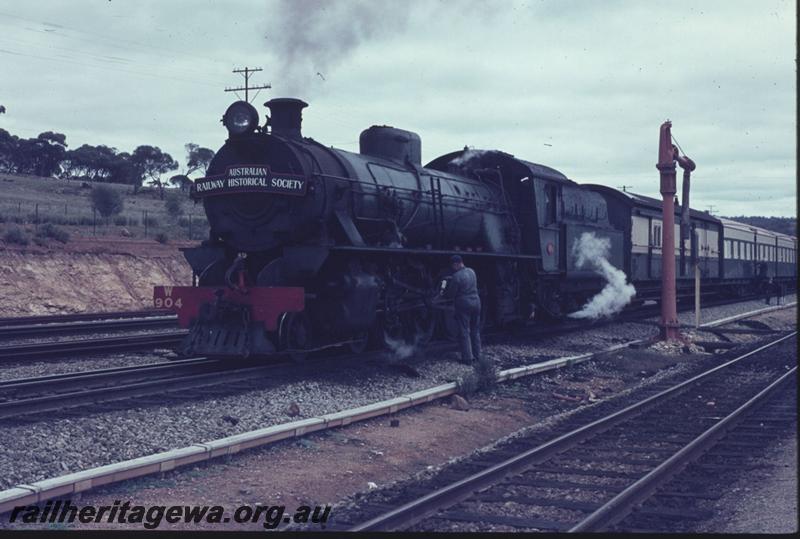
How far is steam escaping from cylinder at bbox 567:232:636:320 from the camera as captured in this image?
65.6ft

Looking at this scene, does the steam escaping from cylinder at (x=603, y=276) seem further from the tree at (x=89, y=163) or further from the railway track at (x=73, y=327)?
the tree at (x=89, y=163)

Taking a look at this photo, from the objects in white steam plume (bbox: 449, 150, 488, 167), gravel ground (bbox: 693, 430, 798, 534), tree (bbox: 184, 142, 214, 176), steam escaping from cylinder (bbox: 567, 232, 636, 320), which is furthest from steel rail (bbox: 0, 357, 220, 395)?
tree (bbox: 184, 142, 214, 176)

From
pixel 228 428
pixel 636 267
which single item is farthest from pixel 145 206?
pixel 228 428

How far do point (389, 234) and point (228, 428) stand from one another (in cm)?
555

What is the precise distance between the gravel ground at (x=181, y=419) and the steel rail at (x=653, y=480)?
12.1 ft

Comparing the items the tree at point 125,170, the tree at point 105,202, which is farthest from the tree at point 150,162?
the tree at point 105,202

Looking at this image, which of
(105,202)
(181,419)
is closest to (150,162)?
(105,202)

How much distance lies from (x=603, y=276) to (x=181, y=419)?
14.8 metres

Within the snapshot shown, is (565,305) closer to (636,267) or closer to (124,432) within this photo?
(636,267)

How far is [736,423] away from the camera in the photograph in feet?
31.8

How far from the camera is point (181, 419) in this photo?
328 inches

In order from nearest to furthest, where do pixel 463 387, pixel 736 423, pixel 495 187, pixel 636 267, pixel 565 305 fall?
pixel 736 423, pixel 463 387, pixel 495 187, pixel 565 305, pixel 636 267

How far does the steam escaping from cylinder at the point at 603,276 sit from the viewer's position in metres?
20.0

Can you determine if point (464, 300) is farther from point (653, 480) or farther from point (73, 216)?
point (73, 216)
